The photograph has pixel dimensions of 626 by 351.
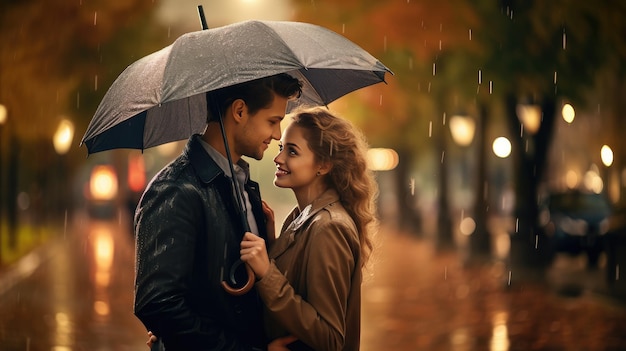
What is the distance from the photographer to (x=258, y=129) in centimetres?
445

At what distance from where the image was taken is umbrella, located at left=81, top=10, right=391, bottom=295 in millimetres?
4273

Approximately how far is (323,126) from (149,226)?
3.32 feet

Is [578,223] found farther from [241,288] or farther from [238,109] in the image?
[241,288]

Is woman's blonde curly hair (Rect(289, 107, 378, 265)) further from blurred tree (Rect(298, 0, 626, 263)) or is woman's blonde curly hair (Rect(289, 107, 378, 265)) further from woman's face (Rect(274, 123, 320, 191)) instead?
blurred tree (Rect(298, 0, 626, 263))

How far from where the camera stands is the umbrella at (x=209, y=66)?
427 centimetres

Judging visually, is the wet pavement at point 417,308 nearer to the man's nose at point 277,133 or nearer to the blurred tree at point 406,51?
the man's nose at point 277,133

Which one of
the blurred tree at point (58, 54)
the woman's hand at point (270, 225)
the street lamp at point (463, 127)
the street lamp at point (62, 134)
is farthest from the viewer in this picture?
the street lamp at point (62, 134)

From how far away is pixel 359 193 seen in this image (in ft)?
15.6

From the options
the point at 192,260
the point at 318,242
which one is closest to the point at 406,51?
the point at 318,242

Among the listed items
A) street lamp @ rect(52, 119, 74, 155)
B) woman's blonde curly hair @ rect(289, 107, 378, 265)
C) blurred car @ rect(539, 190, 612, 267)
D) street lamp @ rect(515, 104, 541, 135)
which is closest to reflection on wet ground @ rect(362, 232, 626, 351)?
blurred car @ rect(539, 190, 612, 267)

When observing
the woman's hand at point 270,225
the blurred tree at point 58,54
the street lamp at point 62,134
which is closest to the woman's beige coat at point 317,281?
the woman's hand at point 270,225

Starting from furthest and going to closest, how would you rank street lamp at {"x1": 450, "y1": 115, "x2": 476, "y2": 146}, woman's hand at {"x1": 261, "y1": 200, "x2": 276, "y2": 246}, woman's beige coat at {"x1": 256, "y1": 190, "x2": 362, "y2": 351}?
street lamp at {"x1": 450, "y1": 115, "x2": 476, "y2": 146}, woman's hand at {"x1": 261, "y1": 200, "x2": 276, "y2": 246}, woman's beige coat at {"x1": 256, "y1": 190, "x2": 362, "y2": 351}

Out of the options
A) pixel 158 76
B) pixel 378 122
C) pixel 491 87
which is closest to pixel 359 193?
pixel 158 76

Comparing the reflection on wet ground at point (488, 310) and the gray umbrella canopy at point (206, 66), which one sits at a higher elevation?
the gray umbrella canopy at point (206, 66)
